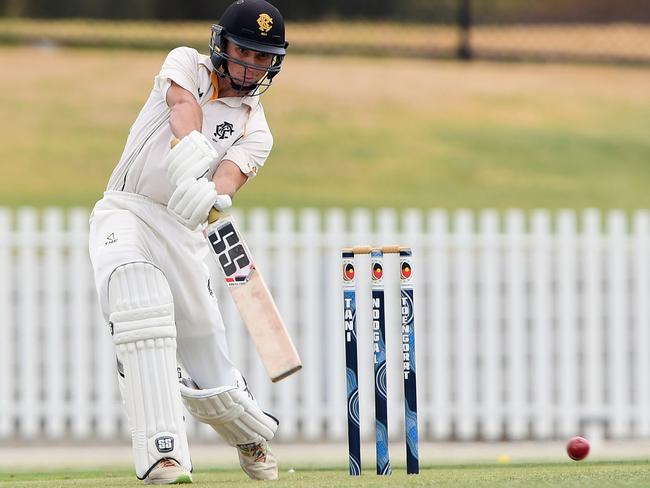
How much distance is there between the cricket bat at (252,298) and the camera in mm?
4641

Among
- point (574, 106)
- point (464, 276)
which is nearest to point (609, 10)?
point (574, 106)

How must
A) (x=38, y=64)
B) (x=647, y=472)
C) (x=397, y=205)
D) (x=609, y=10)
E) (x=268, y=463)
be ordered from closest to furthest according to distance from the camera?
(x=647, y=472)
(x=268, y=463)
(x=397, y=205)
(x=38, y=64)
(x=609, y=10)

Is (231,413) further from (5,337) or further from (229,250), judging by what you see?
(5,337)

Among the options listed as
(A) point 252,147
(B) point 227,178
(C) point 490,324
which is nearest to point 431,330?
(C) point 490,324

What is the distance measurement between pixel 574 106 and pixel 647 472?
44.0 feet

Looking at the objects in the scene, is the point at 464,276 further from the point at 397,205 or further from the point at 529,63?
the point at 529,63

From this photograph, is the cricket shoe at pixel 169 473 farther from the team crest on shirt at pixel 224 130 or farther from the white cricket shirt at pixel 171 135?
the team crest on shirt at pixel 224 130

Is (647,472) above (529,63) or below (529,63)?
below

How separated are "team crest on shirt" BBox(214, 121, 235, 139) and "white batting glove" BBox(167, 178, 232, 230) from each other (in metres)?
0.38

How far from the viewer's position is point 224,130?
5129mm

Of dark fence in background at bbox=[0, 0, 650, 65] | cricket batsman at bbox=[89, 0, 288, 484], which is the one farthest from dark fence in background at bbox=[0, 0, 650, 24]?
cricket batsman at bbox=[89, 0, 288, 484]

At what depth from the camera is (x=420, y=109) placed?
17.6 m

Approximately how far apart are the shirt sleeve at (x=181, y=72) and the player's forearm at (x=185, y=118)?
0.20 feet

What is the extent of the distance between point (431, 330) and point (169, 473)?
408 cm
